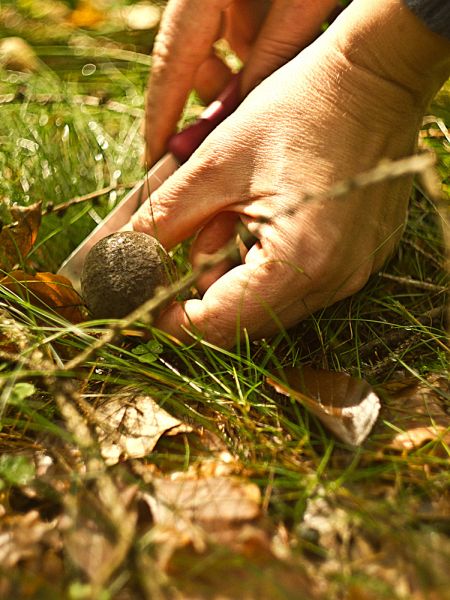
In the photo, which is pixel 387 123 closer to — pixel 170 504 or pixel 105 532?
pixel 170 504

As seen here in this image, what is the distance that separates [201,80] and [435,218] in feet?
3.45

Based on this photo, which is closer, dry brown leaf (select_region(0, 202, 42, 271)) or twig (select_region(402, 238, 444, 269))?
dry brown leaf (select_region(0, 202, 42, 271))

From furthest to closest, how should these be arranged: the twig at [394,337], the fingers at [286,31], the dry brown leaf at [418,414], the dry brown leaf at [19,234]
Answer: the fingers at [286,31]
the dry brown leaf at [19,234]
the twig at [394,337]
the dry brown leaf at [418,414]

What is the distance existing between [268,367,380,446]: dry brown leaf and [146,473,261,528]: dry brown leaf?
26 cm

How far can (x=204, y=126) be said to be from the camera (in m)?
2.13

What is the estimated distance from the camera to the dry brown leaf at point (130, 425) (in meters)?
1.43

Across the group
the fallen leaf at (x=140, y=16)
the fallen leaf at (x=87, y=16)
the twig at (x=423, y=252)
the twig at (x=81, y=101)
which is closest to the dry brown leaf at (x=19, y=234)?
the twig at (x=81, y=101)

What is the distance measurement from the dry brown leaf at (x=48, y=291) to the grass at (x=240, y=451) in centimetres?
4

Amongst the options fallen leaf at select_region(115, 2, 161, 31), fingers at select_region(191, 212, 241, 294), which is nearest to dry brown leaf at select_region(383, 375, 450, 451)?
fingers at select_region(191, 212, 241, 294)

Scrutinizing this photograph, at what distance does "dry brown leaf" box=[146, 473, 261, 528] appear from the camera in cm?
120

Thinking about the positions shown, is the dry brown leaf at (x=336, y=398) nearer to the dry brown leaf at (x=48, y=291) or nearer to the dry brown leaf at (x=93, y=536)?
the dry brown leaf at (x=93, y=536)

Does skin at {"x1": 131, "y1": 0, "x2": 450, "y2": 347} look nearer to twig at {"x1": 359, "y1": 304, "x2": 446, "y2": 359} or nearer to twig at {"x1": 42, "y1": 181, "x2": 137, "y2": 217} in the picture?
twig at {"x1": 359, "y1": 304, "x2": 446, "y2": 359}

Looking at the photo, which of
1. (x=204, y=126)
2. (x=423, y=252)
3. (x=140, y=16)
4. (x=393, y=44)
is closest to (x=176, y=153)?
(x=204, y=126)

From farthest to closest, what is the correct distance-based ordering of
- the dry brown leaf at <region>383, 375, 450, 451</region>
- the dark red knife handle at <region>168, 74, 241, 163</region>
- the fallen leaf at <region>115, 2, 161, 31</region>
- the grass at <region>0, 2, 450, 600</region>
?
the fallen leaf at <region>115, 2, 161, 31</region> < the dark red knife handle at <region>168, 74, 241, 163</region> < the dry brown leaf at <region>383, 375, 450, 451</region> < the grass at <region>0, 2, 450, 600</region>
